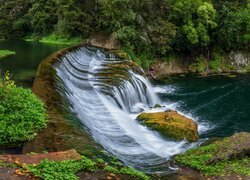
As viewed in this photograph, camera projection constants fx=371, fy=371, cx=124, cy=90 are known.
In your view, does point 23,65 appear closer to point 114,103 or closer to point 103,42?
point 114,103

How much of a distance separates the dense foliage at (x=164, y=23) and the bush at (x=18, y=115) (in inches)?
824

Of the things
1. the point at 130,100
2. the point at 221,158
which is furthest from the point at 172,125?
the point at 130,100

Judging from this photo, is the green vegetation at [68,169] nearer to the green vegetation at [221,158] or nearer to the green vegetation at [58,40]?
the green vegetation at [221,158]

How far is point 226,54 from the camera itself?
41.5 m

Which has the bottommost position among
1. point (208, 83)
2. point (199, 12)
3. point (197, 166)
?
point (197, 166)

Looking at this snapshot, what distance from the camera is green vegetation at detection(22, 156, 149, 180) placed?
994cm

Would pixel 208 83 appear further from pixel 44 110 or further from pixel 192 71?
pixel 44 110

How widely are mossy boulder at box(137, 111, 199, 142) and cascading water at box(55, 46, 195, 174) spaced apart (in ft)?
1.39

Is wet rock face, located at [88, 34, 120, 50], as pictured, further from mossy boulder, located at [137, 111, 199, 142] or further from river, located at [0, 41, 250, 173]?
mossy boulder, located at [137, 111, 199, 142]

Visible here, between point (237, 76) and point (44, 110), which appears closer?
point (44, 110)

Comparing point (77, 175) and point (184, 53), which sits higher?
point (184, 53)

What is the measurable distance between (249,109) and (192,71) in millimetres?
12963

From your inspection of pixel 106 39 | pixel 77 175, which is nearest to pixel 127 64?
pixel 106 39

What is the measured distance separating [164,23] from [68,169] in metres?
28.6
